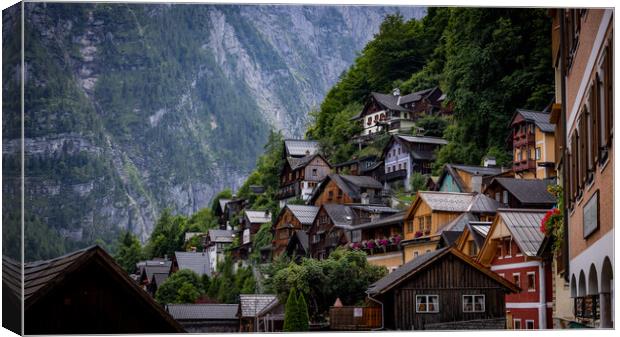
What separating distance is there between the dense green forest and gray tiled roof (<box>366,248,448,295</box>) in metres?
2.02

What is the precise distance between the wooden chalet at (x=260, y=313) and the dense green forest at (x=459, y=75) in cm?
346

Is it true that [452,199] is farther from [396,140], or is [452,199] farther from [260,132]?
[260,132]

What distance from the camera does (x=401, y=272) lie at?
65.9 ft

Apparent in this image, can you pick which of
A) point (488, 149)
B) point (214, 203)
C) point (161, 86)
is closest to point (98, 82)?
point (161, 86)

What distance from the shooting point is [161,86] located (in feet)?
65.4

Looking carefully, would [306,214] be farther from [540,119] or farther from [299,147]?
[540,119]

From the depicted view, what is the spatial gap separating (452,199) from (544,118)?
2514 millimetres

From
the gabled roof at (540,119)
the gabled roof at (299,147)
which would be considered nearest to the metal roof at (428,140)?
the gabled roof at (540,119)

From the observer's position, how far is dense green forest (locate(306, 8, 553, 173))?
64.7 feet

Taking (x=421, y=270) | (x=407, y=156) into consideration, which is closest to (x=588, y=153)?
(x=421, y=270)

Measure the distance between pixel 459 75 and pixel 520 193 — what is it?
3.00 meters

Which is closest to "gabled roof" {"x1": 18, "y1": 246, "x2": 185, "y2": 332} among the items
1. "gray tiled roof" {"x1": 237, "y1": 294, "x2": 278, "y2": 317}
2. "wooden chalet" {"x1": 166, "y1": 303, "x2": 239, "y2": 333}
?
"wooden chalet" {"x1": 166, "y1": 303, "x2": 239, "y2": 333}

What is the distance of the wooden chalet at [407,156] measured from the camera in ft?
70.1

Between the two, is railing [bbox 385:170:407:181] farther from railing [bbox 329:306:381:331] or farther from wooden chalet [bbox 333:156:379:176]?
railing [bbox 329:306:381:331]
